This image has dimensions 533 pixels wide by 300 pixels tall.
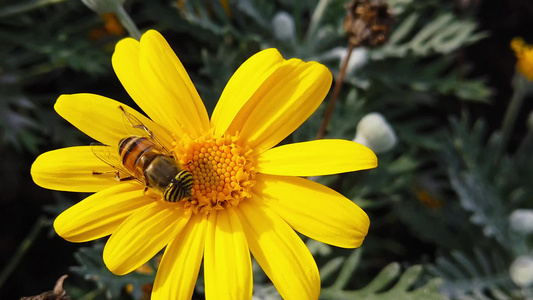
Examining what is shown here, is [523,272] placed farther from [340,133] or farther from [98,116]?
[98,116]

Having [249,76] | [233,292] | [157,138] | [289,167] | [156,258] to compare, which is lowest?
[156,258]

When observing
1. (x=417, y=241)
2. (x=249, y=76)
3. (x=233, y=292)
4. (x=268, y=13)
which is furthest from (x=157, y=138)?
(x=417, y=241)

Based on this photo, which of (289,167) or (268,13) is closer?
(289,167)

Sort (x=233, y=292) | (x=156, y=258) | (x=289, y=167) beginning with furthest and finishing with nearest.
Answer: (x=156, y=258) < (x=289, y=167) < (x=233, y=292)

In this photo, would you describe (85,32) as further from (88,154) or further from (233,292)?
(233,292)

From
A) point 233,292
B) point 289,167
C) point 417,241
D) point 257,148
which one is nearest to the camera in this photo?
point 233,292

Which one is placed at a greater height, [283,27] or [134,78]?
[134,78]

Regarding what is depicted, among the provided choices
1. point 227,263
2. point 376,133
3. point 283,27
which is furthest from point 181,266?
point 283,27
